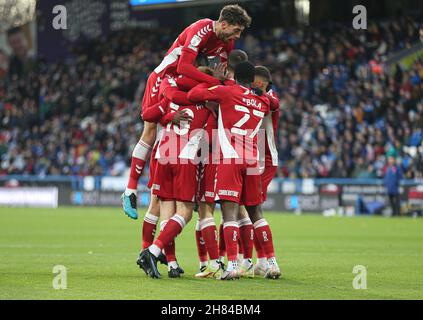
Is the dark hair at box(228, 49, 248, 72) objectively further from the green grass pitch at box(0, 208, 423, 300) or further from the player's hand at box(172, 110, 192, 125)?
the green grass pitch at box(0, 208, 423, 300)

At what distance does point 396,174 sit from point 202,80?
54.8 ft

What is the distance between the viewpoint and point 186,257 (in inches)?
481

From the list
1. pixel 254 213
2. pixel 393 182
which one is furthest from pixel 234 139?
pixel 393 182

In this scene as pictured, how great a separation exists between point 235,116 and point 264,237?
1.35 metres

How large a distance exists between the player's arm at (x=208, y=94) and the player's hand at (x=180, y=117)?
0.98ft

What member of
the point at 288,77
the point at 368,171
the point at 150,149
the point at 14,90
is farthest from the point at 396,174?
the point at 14,90

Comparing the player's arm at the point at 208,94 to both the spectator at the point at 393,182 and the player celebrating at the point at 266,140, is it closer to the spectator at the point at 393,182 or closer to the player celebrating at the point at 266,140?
the player celebrating at the point at 266,140

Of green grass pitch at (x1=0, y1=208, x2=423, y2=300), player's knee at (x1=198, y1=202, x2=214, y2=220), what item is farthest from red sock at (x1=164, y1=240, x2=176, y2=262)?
player's knee at (x1=198, y1=202, x2=214, y2=220)

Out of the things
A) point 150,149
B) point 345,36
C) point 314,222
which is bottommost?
point 314,222

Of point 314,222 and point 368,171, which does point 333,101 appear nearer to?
point 368,171

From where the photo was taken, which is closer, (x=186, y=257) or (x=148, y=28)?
(x=186, y=257)

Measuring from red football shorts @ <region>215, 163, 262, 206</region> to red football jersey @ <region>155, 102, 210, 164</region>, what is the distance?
411 millimetres

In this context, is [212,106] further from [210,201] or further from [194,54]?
[210,201]

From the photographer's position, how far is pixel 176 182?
933 centimetres
